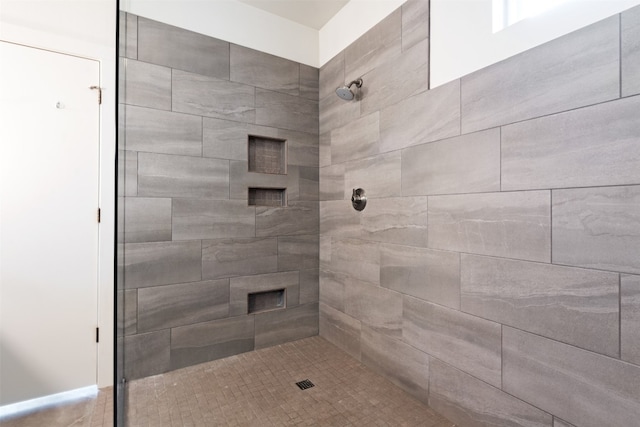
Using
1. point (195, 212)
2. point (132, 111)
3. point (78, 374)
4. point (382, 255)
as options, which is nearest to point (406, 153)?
point (382, 255)

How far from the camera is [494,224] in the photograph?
1402mm

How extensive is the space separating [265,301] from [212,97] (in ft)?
5.18

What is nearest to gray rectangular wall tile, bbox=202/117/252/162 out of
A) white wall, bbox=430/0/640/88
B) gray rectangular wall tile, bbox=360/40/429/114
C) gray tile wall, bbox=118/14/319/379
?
gray tile wall, bbox=118/14/319/379

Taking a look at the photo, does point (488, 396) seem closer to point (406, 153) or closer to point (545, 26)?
point (406, 153)

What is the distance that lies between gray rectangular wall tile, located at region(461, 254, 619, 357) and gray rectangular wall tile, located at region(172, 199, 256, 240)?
1498 millimetres

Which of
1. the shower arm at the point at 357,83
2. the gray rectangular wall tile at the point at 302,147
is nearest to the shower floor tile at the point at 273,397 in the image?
the gray rectangular wall tile at the point at 302,147

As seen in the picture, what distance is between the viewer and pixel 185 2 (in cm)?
209

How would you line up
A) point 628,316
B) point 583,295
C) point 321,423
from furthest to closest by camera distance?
point 321,423 < point 583,295 < point 628,316

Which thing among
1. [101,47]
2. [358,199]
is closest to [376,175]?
[358,199]

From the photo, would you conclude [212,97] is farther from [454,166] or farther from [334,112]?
[454,166]

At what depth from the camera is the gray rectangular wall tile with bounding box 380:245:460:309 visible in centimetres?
159

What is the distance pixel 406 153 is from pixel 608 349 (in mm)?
1243

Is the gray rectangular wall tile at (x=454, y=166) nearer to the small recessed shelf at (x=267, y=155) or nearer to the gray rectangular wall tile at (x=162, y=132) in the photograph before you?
the small recessed shelf at (x=267, y=155)

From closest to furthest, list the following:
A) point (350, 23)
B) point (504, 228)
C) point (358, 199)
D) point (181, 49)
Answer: point (504, 228), point (181, 49), point (358, 199), point (350, 23)
